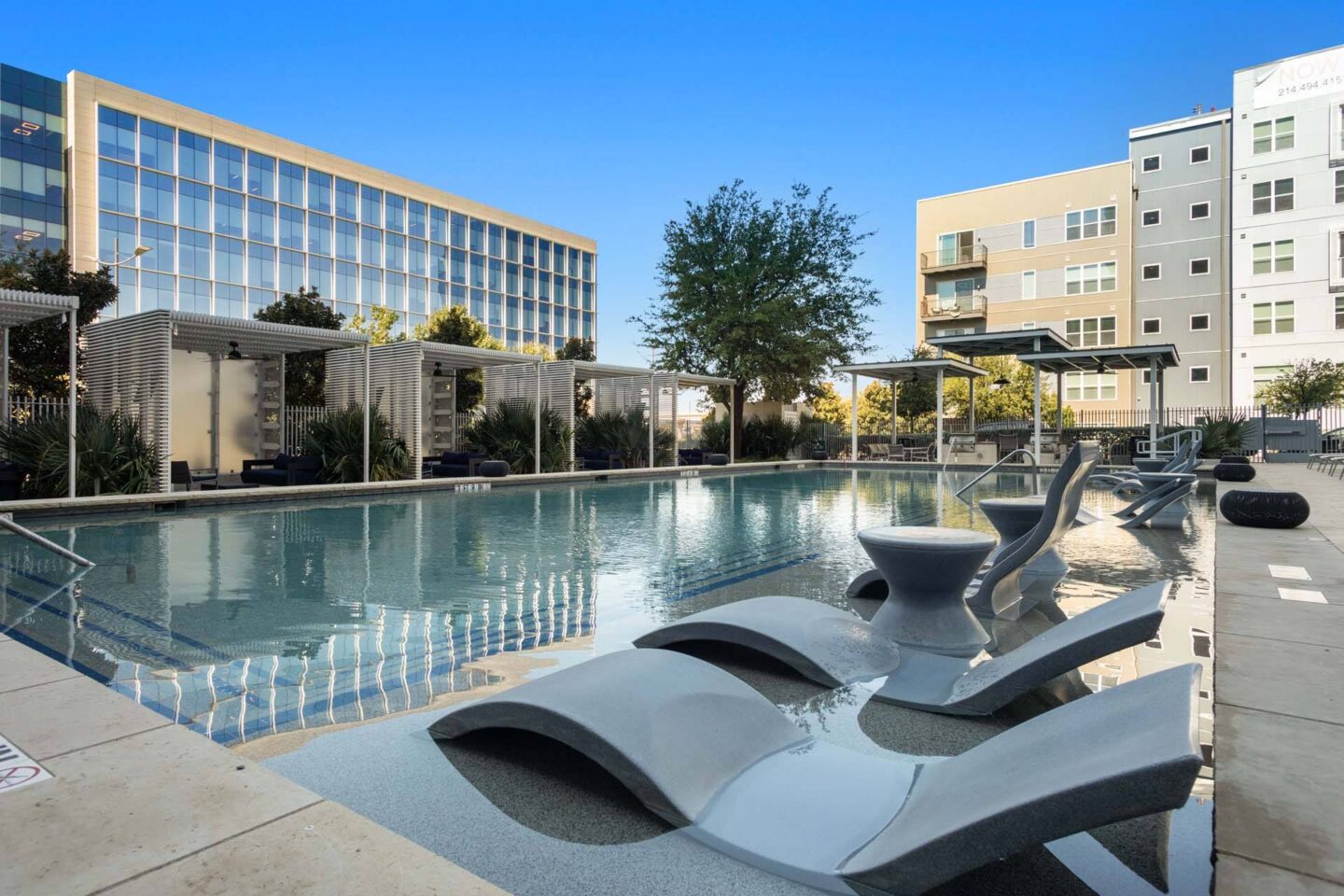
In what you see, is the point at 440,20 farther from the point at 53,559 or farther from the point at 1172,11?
the point at 1172,11

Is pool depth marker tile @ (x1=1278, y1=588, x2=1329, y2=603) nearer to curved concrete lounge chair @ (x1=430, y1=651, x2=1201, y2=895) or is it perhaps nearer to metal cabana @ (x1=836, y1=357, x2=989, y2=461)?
curved concrete lounge chair @ (x1=430, y1=651, x2=1201, y2=895)

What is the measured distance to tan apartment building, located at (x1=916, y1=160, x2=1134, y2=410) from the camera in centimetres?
3528

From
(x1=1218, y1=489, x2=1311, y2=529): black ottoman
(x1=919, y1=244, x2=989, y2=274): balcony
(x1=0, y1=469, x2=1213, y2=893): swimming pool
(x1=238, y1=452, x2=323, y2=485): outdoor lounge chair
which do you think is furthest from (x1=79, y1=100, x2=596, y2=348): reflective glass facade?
(x1=1218, y1=489, x2=1311, y2=529): black ottoman

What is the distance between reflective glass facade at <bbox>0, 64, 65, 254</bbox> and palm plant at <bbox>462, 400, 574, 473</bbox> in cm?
3865

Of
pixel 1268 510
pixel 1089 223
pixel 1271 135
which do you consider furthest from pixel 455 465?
pixel 1271 135

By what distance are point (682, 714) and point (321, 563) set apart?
5.21 metres

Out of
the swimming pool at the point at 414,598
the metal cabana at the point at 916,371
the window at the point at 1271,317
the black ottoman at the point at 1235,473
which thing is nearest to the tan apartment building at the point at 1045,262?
the window at the point at 1271,317

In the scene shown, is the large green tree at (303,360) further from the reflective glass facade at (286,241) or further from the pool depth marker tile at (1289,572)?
the reflective glass facade at (286,241)

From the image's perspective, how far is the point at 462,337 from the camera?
30.1 metres

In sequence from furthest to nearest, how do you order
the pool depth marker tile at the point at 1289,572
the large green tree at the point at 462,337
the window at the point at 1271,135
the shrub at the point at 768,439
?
the window at the point at 1271,135
the shrub at the point at 768,439
the large green tree at the point at 462,337
the pool depth marker tile at the point at 1289,572

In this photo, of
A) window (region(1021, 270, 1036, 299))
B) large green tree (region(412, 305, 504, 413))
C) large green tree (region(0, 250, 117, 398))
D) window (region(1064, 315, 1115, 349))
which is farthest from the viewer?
window (region(1021, 270, 1036, 299))

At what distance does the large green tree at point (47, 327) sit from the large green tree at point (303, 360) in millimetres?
4170

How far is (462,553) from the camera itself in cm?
741

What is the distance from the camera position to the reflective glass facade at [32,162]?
1699 inches
